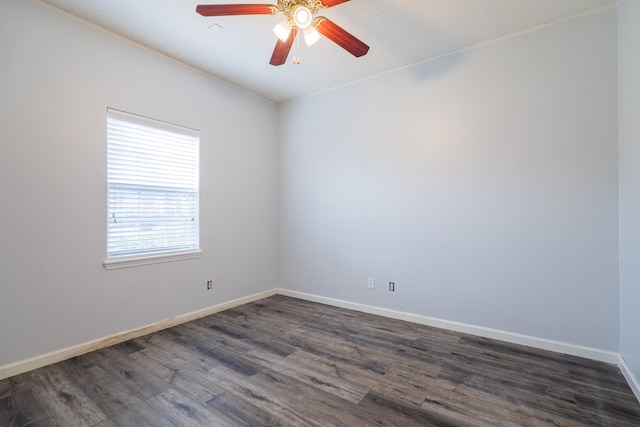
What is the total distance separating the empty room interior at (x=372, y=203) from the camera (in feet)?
7.05

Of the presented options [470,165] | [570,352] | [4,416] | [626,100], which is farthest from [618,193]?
[4,416]

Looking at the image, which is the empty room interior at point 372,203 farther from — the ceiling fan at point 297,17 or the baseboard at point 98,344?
the ceiling fan at point 297,17

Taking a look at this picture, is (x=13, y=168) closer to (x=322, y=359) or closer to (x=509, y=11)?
(x=322, y=359)

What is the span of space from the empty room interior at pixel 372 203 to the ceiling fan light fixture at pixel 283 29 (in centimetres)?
57

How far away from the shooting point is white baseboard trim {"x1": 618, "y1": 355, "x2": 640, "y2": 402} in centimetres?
188

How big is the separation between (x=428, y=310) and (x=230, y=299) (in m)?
2.39

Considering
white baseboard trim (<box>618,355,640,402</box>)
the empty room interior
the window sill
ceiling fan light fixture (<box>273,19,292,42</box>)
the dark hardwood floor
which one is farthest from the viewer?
the window sill

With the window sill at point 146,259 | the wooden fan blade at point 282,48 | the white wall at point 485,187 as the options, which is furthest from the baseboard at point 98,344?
the wooden fan blade at point 282,48

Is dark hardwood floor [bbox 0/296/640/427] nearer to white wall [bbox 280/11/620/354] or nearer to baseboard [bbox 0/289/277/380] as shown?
baseboard [bbox 0/289/277/380]

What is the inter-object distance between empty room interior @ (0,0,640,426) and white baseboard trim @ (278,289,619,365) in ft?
0.06

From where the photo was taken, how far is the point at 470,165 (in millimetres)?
2932

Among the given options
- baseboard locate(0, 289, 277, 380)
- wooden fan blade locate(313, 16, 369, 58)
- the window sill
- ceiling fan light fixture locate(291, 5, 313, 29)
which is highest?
ceiling fan light fixture locate(291, 5, 313, 29)

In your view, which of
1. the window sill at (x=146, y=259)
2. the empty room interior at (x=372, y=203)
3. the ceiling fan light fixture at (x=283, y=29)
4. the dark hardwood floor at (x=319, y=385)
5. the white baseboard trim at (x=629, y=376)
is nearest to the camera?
the dark hardwood floor at (x=319, y=385)

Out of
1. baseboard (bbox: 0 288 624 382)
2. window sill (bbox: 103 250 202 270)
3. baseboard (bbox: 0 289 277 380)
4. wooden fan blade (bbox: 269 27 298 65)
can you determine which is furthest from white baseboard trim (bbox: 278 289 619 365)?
wooden fan blade (bbox: 269 27 298 65)
